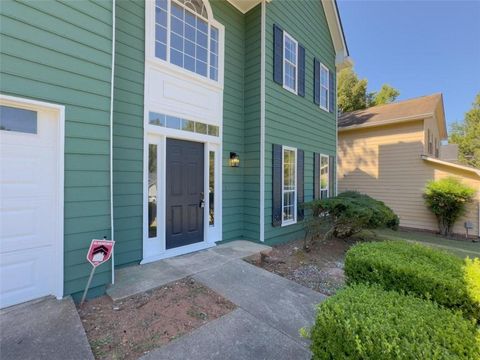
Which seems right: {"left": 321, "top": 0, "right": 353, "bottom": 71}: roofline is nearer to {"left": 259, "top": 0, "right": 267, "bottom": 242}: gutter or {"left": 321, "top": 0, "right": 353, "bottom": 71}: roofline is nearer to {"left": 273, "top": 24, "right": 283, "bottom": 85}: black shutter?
{"left": 273, "top": 24, "right": 283, "bottom": 85}: black shutter

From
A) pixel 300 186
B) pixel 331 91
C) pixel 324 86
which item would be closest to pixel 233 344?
pixel 300 186

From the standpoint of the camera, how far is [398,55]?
1812 cm

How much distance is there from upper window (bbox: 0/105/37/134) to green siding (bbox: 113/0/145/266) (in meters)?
1.12

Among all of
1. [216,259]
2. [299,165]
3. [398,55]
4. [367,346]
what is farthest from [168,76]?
[398,55]

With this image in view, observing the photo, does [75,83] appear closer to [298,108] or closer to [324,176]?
[298,108]

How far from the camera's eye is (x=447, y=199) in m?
8.69

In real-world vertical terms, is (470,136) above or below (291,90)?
above

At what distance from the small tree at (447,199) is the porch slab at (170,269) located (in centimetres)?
790

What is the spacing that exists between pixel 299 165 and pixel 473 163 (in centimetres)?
2620

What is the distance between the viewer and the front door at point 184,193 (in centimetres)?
446

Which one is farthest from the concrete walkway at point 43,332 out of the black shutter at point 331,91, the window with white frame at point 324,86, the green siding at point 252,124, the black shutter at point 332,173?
the black shutter at point 331,91

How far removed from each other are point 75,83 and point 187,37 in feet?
9.13

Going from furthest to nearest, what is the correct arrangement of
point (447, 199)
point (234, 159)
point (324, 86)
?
point (447, 199) → point (324, 86) → point (234, 159)

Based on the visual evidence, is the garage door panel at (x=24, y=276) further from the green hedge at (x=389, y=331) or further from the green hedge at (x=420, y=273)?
the green hedge at (x=420, y=273)
